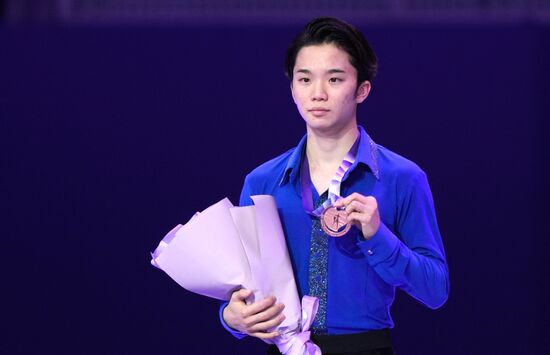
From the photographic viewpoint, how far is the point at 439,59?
13.0ft

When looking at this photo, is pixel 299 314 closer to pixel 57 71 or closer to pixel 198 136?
pixel 198 136

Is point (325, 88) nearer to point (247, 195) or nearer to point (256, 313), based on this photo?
point (247, 195)

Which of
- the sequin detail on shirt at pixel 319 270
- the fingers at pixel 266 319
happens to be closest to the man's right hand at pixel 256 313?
the fingers at pixel 266 319

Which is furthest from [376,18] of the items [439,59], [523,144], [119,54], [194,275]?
[194,275]

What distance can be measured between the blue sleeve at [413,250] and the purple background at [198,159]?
2.13 metres

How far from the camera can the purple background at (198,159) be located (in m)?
3.97

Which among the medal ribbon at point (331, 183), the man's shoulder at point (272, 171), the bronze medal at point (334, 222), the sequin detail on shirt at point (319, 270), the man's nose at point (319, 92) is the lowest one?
the sequin detail on shirt at point (319, 270)

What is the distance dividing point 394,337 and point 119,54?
1.76 m

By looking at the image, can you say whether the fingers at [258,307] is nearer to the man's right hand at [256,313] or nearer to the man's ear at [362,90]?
the man's right hand at [256,313]

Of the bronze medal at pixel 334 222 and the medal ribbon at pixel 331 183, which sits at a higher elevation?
the medal ribbon at pixel 331 183

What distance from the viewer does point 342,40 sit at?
1.91 meters

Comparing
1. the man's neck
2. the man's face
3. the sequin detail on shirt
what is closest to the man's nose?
the man's face

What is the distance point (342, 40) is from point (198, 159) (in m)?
2.24

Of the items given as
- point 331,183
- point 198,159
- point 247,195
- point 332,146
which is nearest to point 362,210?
point 331,183
